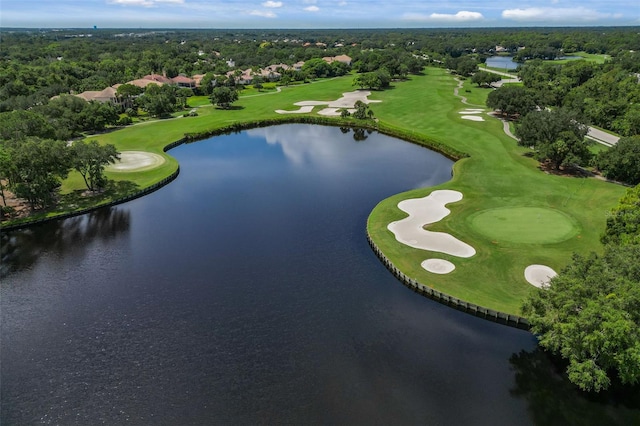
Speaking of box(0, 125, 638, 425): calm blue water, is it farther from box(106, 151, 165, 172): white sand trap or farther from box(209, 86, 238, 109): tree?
box(209, 86, 238, 109): tree

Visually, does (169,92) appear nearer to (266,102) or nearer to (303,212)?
(266,102)

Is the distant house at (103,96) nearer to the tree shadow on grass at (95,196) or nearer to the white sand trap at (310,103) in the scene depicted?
the white sand trap at (310,103)

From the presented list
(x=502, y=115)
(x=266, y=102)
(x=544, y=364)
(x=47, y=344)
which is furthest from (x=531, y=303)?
(x=266, y=102)

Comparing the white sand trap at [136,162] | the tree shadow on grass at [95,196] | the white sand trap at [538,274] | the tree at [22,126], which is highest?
the tree at [22,126]

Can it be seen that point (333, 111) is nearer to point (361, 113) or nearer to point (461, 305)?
point (361, 113)

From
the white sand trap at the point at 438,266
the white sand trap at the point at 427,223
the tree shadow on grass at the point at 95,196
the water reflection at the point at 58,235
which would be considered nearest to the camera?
the white sand trap at the point at 438,266

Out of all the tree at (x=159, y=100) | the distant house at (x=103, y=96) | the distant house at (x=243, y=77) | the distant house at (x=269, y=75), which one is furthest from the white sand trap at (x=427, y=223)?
Answer: the distant house at (x=269, y=75)

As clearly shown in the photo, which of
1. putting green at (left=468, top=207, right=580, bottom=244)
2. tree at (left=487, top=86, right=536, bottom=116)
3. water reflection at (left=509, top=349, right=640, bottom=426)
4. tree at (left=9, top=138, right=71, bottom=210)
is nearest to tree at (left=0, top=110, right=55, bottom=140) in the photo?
tree at (left=9, top=138, right=71, bottom=210)
